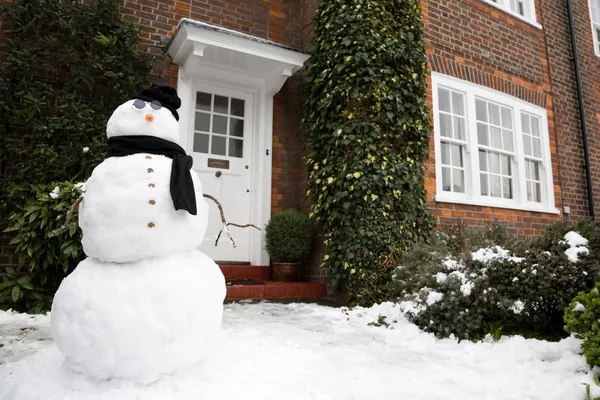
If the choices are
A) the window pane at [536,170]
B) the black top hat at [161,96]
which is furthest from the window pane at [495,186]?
the black top hat at [161,96]

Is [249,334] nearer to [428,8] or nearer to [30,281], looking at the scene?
[30,281]

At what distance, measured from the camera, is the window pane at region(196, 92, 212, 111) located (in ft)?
19.0

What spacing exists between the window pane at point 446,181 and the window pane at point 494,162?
3.67 ft

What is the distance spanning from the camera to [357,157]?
493 cm

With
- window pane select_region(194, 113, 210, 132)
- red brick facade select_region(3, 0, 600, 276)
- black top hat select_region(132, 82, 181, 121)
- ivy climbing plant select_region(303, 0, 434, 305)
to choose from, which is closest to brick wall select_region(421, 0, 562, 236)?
red brick facade select_region(3, 0, 600, 276)

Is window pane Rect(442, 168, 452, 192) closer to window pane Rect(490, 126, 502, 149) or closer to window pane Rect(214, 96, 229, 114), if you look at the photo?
window pane Rect(490, 126, 502, 149)

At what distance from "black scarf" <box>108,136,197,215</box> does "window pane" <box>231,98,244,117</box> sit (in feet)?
12.7

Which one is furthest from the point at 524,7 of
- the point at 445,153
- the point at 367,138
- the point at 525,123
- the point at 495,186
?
the point at 367,138

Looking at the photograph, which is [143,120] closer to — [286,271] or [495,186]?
[286,271]

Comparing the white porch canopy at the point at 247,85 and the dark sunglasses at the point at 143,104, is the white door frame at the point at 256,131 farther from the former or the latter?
the dark sunglasses at the point at 143,104

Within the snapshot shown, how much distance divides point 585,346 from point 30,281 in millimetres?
4658

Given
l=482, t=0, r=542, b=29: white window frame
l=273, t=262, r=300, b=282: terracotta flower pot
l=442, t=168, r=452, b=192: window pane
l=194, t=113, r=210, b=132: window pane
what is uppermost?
l=482, t=0, r=542, b=29: white window frame

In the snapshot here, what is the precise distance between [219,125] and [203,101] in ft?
1.36

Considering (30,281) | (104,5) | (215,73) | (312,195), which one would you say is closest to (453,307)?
(312,195)
